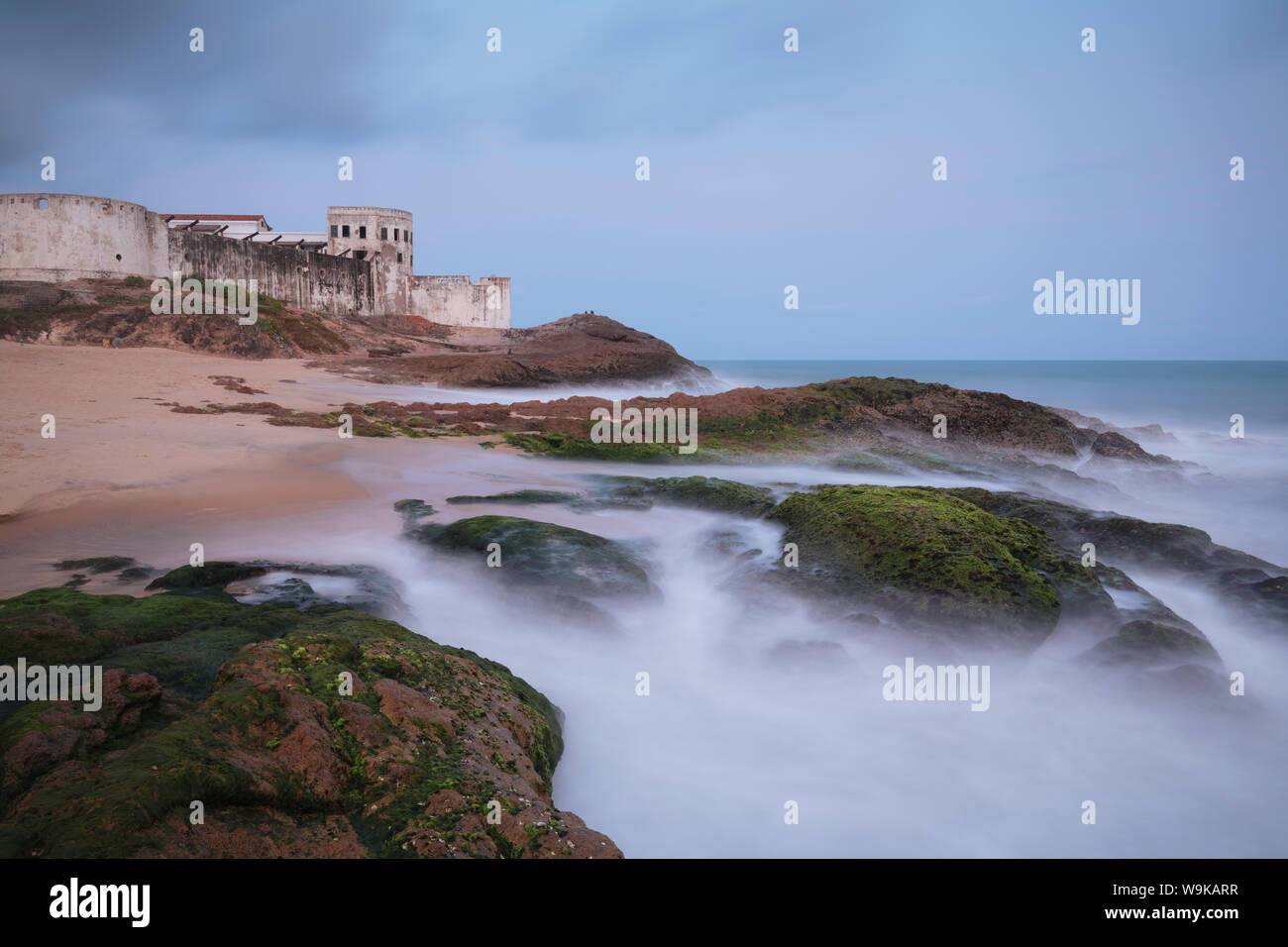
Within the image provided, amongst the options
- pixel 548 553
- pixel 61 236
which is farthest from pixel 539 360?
pixel 548 553

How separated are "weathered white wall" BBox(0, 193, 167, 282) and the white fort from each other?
1.4 inches

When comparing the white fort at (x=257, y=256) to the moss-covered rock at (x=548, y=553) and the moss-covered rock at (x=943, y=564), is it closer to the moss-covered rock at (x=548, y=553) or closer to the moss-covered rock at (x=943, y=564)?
the moss-covered rock at (x=548, y=553)

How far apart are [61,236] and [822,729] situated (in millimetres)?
33475

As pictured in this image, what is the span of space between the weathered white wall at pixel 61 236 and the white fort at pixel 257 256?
0.04 metres

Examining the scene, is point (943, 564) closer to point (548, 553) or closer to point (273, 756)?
point (548, 553)

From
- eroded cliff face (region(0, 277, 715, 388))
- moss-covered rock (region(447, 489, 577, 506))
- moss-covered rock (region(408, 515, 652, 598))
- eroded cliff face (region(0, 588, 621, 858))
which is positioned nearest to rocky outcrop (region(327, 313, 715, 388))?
eroded cliff face (region(0, 277, 715, 388))

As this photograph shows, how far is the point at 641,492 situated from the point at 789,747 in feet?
19.7

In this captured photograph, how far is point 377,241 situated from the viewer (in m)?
48.0

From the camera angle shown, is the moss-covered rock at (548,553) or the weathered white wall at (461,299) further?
the weathered white wall at (461,299)

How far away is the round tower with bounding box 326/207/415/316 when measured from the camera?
47781 millimetres

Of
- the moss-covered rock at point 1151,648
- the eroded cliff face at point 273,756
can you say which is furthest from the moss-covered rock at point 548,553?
the moss-covered rock at point 1151,648

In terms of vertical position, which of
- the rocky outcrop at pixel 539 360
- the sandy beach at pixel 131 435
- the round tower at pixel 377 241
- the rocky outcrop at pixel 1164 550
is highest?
the round tower at pixel 377 241

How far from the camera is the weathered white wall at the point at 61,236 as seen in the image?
28.0 m
